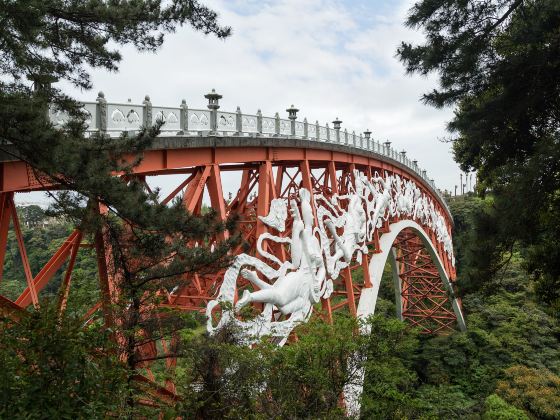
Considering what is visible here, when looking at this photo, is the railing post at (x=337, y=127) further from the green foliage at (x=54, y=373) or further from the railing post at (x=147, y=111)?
the green foliage at (x=54, y=373)

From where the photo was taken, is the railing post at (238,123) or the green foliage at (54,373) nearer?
the green foliage at (54,373)

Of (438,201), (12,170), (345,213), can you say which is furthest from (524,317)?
(12,170)

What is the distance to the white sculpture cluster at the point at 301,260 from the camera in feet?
26.2

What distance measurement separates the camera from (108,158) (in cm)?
520

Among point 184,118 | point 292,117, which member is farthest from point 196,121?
point 292,117

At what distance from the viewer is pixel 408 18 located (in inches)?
297

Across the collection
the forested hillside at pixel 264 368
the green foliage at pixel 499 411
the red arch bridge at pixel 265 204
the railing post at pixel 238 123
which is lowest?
the green foliage at pixel 499 411

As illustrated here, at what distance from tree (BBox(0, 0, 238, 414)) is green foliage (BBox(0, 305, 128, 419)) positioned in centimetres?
49

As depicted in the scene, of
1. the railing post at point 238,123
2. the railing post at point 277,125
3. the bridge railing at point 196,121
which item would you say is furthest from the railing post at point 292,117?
the railing post at point 238,123

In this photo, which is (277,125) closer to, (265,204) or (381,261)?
(265,204)

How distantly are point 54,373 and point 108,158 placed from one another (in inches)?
81.1

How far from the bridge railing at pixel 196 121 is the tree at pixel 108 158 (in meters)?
0.44

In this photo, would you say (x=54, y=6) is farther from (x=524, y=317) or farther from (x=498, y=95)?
(x=524, y=317)

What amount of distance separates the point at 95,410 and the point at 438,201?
98.3 ft
